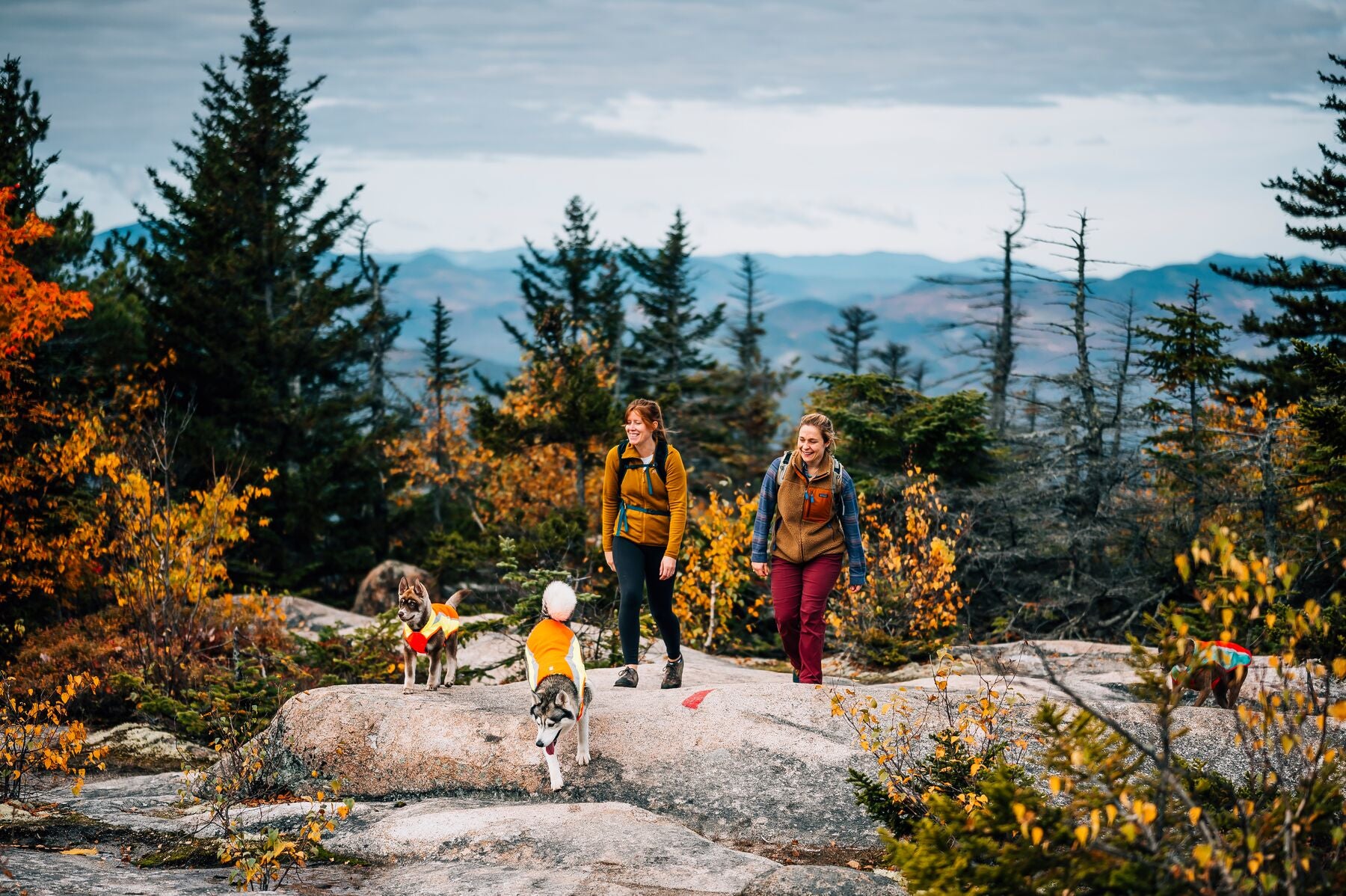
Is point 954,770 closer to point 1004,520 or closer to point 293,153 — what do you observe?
point 1004,520

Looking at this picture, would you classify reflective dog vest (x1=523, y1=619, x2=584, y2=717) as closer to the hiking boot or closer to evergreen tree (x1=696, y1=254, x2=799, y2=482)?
the hiking boot

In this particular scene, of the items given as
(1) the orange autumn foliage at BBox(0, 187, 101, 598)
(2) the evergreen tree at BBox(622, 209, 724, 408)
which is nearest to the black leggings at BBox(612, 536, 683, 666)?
(1) the orange autumn foliage at BBox(0, 187, 101, 598)

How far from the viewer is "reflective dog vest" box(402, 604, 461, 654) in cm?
805

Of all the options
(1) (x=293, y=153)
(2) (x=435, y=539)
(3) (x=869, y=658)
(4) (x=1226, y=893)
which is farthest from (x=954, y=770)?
(1) (x=293, y=153)

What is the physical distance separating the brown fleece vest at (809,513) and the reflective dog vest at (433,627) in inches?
108

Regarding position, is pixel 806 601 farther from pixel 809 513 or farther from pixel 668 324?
pixel 668 324

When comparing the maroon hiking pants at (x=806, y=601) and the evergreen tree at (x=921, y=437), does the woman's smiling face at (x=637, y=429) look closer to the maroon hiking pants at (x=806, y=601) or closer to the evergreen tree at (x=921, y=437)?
the maroon hiking pants at (x=806, y=601)

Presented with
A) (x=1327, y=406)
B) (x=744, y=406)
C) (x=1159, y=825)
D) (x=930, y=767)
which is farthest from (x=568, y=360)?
(x=744, y=406)

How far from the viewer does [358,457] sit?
1195 inches

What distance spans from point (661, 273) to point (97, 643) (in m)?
37.1

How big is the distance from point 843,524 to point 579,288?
124 feet

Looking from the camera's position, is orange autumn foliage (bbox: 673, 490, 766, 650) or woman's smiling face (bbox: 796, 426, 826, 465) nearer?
woman's smiling face (bbox: 796, 426, 826, 465)

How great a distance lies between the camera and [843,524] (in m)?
7.96

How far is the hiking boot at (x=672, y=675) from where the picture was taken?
8.30 meters
